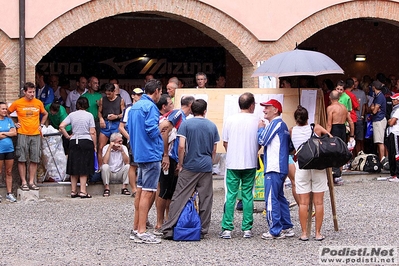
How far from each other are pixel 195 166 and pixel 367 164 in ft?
24.0

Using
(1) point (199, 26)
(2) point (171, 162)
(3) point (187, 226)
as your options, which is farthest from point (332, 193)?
(1) point (199, 26)

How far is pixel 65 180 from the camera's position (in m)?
Answer: 14.5

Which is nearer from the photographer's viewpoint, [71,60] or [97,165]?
[97,165]

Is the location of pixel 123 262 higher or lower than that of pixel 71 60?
lower

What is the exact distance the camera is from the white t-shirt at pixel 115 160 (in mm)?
14156

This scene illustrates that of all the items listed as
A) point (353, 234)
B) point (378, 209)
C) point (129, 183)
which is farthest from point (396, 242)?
point (129, 183)

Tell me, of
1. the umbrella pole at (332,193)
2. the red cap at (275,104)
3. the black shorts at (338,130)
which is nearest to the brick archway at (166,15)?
the black shorts at (338,130)

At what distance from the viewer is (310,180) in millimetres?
9734

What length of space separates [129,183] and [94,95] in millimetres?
2258

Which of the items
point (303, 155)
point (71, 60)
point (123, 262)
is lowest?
point (123, 262)

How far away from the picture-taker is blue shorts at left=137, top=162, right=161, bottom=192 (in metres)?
9.57

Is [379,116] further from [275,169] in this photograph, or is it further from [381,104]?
[275,169]

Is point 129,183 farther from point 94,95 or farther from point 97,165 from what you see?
point 94,95

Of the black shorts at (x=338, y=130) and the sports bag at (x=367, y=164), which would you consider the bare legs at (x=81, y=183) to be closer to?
the black shorts at (x=338, y=130)
